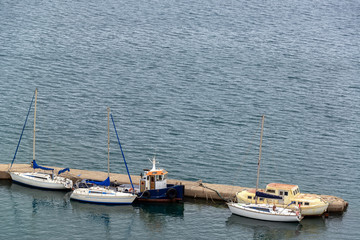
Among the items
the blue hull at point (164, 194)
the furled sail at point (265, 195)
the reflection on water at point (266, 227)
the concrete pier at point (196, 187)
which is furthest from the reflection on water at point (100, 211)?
the furled sail at point (265, 195)

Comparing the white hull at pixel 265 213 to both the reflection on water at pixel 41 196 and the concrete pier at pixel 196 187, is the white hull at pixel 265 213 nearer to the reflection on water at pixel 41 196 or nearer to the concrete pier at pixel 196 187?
the concrete pier at pixel 196 187

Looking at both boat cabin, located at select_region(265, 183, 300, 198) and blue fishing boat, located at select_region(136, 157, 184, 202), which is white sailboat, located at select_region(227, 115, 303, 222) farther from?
blue fishing boat, located at select_region(136, 157, 184, 202)

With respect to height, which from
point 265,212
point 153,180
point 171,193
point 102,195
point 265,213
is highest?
point 153,180

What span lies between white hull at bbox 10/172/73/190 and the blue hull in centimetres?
1059

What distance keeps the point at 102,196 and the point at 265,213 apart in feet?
67.4

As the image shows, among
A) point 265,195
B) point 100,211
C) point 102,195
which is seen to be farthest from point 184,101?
point 265,195

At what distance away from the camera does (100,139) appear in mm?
112500

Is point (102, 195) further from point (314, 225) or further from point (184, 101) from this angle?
point (184, 101)

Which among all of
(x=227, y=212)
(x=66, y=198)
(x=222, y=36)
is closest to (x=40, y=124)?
(x=66, y=198)

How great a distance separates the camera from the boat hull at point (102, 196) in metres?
89.4

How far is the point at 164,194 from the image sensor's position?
90625 millimetres

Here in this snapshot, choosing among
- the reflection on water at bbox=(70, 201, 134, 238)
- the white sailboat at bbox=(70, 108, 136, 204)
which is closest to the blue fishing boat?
the white sailboat at bbox=(70, 108, 136, 204)

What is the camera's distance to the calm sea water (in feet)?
285

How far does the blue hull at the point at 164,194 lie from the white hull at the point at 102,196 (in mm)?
1860
